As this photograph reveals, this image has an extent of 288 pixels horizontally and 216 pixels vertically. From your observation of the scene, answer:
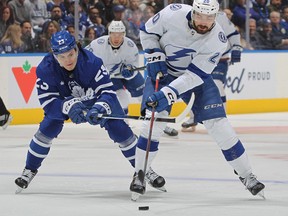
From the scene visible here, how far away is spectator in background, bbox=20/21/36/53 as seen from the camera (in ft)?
38.5

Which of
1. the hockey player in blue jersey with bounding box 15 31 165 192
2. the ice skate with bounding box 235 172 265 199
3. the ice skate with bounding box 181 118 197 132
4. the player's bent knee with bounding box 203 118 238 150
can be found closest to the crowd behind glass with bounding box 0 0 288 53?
the ice skate with bounding box 181 118 197 132

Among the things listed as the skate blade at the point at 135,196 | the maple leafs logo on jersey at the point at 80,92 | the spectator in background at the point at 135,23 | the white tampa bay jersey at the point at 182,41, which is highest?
the white tampa bay jersey at the point at 182,41

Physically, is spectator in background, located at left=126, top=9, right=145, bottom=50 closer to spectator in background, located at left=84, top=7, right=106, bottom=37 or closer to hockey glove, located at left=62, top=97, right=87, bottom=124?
spectator in background, located at left=84, top=7, right=106, bottom=37

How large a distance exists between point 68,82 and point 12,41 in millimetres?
5819

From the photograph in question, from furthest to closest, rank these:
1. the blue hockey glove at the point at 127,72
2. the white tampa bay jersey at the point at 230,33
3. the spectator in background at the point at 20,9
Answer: the spectator in background at the point at 20,9
the white tampa bay jersey at the point at 230,33
the blue hockey glove at the point at 127,72

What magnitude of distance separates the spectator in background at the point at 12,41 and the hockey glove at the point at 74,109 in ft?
19.3

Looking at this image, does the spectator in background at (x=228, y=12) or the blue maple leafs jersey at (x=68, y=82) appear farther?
the spectator in background at (x=228, y=12)

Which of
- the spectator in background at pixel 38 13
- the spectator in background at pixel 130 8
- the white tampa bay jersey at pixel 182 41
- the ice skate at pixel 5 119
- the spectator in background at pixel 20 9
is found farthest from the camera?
the spectator in background at pixel 130 8

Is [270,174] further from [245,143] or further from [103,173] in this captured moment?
[245,143]

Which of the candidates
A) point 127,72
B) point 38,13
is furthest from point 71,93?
point 38,13

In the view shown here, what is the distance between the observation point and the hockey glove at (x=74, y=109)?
5.77 meters

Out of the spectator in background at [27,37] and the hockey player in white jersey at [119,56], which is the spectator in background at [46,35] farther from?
the hockey player in white jersey at [119,56]

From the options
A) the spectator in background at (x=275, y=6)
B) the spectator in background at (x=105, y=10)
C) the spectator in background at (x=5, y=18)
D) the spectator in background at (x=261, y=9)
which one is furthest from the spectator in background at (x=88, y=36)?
the spectator in background at (x=275, y=6)

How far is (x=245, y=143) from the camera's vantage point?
9.73m
